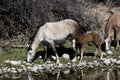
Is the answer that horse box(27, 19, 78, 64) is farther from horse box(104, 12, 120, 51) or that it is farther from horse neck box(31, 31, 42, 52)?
horse box(104, 12, 120, 51)

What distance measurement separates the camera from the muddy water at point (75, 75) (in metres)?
19.1

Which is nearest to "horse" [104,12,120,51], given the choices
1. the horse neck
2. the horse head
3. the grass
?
the grass

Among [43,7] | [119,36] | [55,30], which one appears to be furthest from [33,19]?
[119,36]

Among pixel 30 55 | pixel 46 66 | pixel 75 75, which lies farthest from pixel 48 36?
pixel 75 75

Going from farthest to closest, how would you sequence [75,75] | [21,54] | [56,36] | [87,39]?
[21,54], [87,39], [56,36], [75,75]

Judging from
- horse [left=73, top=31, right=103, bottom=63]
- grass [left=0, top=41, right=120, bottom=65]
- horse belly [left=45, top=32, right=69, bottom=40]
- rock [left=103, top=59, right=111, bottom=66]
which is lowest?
rock [left=103, top=59, right=111, bottom=66]

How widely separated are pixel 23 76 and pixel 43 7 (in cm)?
653

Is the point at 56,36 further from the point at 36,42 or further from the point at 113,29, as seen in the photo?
the point at 113,29

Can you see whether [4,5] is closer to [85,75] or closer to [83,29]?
[83,29]

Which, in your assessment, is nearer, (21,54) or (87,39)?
(87,39)

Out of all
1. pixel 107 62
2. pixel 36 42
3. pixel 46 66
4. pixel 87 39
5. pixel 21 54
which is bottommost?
pixel 107 62

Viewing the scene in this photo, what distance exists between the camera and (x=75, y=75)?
19.9 meters

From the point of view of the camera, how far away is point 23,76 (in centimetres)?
2036

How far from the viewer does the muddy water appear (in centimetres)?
1911
